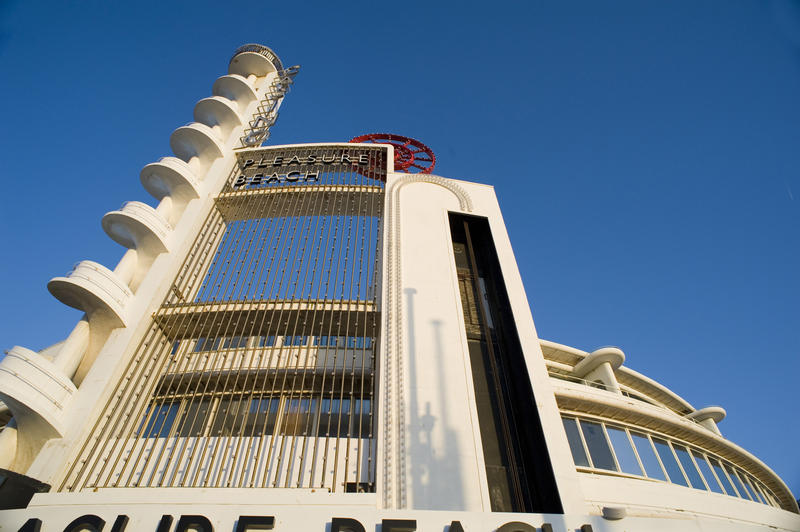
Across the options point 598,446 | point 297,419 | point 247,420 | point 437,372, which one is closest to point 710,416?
point 598,446

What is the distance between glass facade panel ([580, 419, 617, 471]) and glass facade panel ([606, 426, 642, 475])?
31 centimetres

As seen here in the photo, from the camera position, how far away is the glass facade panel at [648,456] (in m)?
14.5

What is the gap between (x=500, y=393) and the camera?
39.4 feet

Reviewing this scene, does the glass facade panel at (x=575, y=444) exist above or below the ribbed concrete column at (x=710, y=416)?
below

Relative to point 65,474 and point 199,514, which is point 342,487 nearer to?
point 199,514

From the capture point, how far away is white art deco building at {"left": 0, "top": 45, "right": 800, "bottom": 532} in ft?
26.6

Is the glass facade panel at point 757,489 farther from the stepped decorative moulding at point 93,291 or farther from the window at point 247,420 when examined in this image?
the stepped decorative moulding at point 93,291

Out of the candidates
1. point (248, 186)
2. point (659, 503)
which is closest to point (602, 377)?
point (659, 503)

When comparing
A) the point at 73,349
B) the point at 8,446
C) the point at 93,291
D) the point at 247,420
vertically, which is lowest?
the point at 8,446

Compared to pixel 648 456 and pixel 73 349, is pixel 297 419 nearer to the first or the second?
pixel 73 349

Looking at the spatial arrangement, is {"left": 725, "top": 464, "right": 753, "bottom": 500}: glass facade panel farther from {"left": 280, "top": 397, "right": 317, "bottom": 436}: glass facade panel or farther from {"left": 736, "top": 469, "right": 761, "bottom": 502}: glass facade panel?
{"left": 280, "top": 397, "right": 317, "bottom": 436}: glass facade panel

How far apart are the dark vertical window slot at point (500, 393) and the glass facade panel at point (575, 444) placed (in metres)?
3.61

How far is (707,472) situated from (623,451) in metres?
5.55

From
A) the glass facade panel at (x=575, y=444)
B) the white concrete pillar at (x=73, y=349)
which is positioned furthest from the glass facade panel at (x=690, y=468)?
the white concrete pillar at (x=73, y=349)
